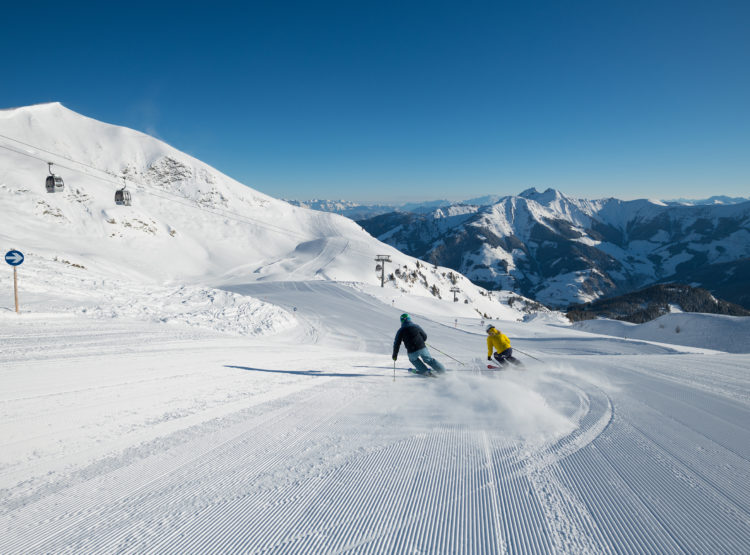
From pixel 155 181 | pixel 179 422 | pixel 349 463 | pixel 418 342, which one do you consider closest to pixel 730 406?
pixel 418 342

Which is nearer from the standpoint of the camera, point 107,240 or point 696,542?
point 696,542

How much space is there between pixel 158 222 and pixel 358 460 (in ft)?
261

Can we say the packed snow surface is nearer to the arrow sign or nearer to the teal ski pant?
the teal ski pant

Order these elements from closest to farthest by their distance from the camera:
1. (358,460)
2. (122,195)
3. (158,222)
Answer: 1. (358,460)
2. (122,195)
3. (158,222)

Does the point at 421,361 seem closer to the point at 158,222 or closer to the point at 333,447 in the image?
the point at 333,447

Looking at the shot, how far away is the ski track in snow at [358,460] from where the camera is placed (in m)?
2.78

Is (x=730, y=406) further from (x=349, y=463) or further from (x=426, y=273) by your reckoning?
(x=426, y=273)

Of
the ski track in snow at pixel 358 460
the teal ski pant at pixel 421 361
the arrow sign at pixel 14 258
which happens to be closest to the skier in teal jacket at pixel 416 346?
the teal ski pant at pixel 421 361

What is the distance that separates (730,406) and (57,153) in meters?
116

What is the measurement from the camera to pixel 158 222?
69312 millimetres

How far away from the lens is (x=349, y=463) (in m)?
3.94

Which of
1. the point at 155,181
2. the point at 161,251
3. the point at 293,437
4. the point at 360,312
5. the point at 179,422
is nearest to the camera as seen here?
the point at 293,437

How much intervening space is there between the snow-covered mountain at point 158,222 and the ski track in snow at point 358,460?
30.8m

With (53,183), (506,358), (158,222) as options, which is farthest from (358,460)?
(158,222)
